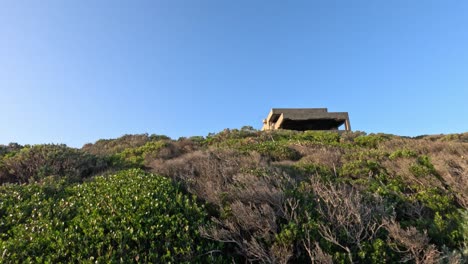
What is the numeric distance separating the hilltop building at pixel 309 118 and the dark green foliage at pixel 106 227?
2269 centimetres

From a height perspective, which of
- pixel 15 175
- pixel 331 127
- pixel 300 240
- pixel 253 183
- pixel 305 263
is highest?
pixel 331 127

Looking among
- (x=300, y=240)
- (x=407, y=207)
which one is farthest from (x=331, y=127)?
(x=300, y=240)

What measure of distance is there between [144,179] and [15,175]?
5.20 m

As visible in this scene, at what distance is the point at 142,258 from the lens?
13.1ft

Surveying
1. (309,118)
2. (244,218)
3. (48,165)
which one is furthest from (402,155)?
(309,118)

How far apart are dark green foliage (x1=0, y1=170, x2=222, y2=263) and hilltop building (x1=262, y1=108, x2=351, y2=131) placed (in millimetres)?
22690

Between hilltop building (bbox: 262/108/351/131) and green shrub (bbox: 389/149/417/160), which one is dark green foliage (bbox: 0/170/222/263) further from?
hilltop building (bbox: 262/108/351/131)

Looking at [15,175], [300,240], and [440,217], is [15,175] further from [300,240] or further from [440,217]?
[440,217]

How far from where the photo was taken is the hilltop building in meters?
27.2

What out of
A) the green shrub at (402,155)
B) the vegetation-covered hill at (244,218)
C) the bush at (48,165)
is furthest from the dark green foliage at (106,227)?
the green shrub at (402,155)

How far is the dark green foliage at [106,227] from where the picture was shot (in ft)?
13.3

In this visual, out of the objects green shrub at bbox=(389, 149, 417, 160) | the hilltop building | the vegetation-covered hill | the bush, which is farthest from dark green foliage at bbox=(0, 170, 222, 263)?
the hilltop building

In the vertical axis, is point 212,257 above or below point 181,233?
below

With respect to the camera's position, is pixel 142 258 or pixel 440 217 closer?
pixel 142 258
